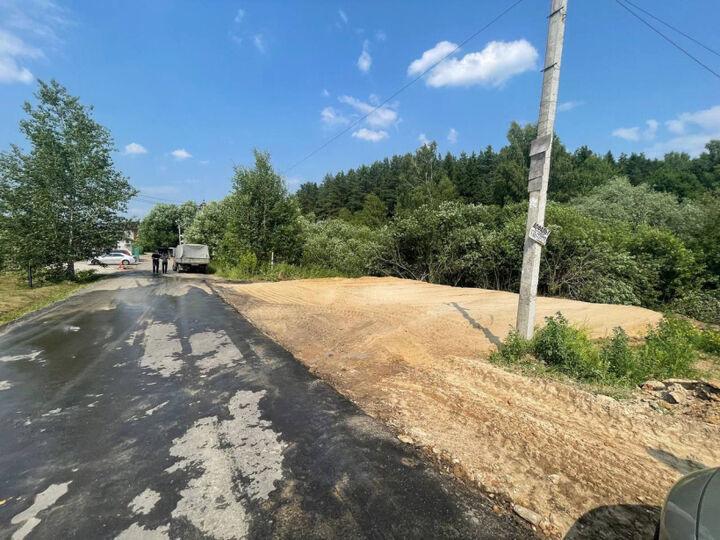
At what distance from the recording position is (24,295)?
1452 cm

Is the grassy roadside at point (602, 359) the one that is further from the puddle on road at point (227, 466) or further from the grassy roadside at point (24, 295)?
the grassy roadside at point (24, 295)

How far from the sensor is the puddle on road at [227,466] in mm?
2469

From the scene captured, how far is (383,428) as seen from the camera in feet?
12.0

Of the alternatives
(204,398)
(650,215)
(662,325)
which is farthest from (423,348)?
(650,215)

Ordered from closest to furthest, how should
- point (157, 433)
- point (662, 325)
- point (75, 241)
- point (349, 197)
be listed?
point (157, 433) → point (662, 325) → point (75, 241) → point (349, 197)

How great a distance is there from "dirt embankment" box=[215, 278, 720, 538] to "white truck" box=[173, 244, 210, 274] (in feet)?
70.8

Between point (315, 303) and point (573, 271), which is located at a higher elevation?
point (573, 271)

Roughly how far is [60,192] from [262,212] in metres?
10.6

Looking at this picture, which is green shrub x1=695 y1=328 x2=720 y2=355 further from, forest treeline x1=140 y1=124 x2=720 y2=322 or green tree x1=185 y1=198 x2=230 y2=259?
green tree x1=185 y1=198 x2=230 y2=259

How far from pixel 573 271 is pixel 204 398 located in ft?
39.4

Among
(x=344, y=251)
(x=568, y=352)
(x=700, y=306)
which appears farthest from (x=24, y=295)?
(x=700, y=306)

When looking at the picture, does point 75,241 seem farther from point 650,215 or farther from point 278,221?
point 650,215

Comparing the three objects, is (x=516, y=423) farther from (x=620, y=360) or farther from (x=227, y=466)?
(x=227, y=466)

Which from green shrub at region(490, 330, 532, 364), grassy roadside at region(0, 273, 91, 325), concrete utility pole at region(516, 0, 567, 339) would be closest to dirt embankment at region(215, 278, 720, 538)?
green shrub at region(490, 330, 532, 364)
